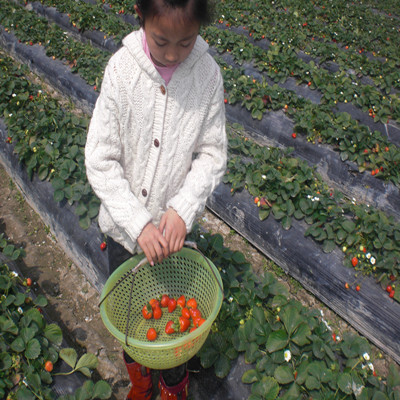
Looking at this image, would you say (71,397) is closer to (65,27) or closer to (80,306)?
(80,306)

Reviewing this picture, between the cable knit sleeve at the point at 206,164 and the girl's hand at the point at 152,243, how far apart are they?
14 centimetres

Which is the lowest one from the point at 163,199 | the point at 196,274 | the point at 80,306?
the point at 80,306

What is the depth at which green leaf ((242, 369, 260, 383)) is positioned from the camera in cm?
205

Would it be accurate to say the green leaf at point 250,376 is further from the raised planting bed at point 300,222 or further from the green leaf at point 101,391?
the raised planting bed at point 300,222

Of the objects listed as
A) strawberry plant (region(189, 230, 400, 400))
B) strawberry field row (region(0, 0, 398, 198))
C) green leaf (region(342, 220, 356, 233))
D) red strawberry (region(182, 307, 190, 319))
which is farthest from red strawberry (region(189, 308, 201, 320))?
strawberry field row (region(0, 0, 398, 198))

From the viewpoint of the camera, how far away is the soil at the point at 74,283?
262cm

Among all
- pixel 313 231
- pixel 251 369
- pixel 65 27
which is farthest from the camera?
pixel 65 27

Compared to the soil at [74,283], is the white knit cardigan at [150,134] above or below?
above

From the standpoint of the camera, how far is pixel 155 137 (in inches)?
61.2

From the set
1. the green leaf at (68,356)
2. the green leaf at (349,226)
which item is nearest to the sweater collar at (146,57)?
the green leaf at (68,356)

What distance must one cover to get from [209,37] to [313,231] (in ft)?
15.6

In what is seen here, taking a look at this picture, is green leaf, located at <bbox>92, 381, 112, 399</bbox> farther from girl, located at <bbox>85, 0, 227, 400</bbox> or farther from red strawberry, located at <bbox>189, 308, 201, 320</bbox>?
girl, located at <bbox>85, 0, 227, 400</bbox>

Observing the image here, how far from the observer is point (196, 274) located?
1946mm

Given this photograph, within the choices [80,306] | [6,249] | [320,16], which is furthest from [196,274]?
[320,16]
